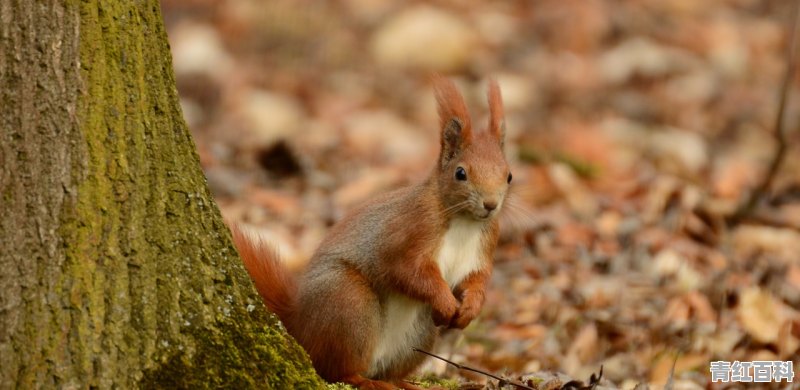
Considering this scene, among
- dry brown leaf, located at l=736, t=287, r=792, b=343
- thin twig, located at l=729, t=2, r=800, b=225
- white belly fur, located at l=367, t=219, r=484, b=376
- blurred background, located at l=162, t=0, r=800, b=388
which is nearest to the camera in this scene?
white belly fur, located at l=367, t=219, r=484, b=376

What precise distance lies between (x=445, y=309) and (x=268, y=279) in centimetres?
58

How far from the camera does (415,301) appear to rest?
3.22 meters

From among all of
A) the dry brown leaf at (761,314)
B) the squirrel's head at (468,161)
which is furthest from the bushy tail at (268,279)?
the dry brown leaf at (761,314)

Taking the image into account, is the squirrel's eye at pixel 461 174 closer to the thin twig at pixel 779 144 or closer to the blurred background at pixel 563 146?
the blurred background at pixel 563 146

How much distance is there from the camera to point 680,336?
4211 mm

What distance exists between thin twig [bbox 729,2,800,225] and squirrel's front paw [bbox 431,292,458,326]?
8.53 feet

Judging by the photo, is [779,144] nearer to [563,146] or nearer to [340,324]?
[563,146]

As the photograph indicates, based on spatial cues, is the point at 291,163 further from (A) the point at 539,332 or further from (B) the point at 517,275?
(A) the point at 539,332

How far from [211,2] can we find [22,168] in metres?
6.82

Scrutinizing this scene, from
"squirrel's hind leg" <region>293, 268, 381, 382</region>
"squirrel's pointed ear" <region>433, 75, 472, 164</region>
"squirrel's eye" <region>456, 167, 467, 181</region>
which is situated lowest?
"squirrel's hind leg" <region>293, 268, 381, 382</region>

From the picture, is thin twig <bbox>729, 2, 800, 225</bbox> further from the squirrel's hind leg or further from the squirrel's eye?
the squirrel's hind leg

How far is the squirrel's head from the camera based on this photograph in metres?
3.14

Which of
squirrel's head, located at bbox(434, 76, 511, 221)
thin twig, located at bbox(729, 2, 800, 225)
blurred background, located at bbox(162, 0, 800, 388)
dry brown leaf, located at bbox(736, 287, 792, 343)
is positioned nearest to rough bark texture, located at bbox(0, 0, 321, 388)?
squirrel's head, located at bbox(434, 76, 511, 221)

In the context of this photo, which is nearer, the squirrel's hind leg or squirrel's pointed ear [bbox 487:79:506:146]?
the squirrel's hind leg
